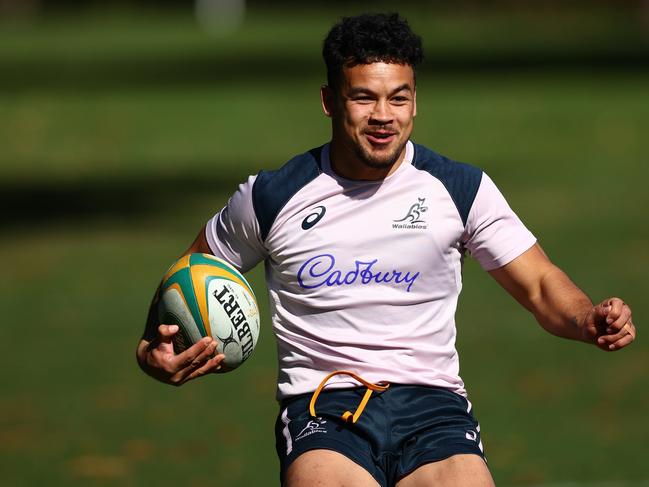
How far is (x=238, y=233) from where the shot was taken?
21.3 feet

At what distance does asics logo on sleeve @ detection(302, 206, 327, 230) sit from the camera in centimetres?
634

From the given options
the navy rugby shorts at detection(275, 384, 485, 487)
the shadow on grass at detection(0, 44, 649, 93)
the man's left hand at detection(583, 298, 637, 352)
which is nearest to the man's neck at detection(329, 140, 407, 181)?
the navy rugby shorts at detection(275, 384, 485, 487)

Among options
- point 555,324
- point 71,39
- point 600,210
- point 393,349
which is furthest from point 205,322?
point 71,39

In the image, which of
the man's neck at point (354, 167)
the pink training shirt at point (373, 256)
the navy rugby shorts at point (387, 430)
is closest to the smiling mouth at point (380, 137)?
the man's neck at point (354, 167)

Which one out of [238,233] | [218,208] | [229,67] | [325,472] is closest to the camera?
[325,472]

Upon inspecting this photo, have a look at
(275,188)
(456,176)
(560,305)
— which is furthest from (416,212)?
(560,305)

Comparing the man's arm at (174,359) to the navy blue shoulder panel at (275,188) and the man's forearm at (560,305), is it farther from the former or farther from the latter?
the man's forearm at (560,305)

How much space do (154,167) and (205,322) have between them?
21063mm

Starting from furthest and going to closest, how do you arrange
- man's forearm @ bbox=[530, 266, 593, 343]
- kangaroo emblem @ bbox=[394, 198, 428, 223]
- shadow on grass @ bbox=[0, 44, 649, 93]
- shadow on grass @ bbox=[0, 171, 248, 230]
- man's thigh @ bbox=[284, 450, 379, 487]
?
shadow on grass @ bbox=[0, 44, 649, 93], shadow on grass @ bbox=[0, 171, 248, 230], kangaroo emblem @ bbox=[394, 198, 428, 223], man's forearm @ bbox=[530, 266, 593, 343], man's thigh @ bbox=[284, 450, 379, 487]

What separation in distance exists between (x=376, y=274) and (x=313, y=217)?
1.19 ft

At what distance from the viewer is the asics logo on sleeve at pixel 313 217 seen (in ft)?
20.8

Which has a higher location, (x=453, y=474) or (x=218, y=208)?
(x=453, y=474)

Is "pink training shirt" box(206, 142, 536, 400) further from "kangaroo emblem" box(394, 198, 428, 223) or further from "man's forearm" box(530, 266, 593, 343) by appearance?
"man's forearm" box(530, 266, 593, 343)

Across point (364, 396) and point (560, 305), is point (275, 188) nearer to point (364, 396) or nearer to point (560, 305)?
point (364, 396)
